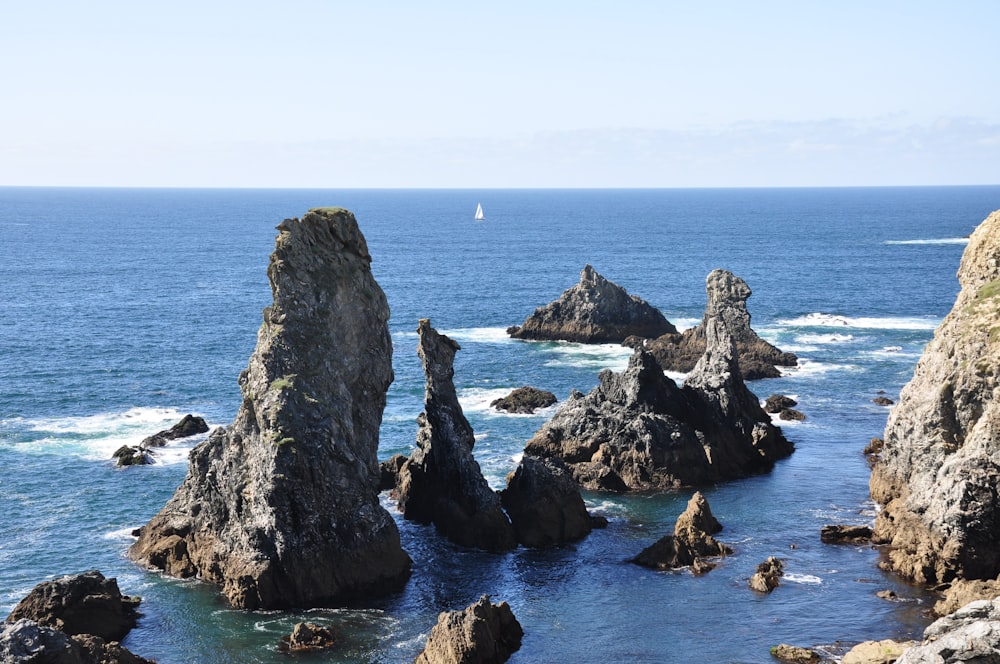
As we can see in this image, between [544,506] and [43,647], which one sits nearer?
[43,647]

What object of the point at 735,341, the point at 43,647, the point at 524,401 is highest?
the point at 735,341

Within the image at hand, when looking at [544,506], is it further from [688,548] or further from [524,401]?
[524,401]

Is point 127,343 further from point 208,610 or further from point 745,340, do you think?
point 208,610

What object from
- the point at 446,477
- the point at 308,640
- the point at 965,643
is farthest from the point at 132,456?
the point at 965,643

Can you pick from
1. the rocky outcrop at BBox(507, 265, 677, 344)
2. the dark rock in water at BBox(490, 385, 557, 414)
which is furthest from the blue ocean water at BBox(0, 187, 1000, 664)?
the rocky outcrop at BBox(507, 265, 677, 344)

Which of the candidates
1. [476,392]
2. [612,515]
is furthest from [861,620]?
[476,392]

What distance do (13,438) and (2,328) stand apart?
5362cm

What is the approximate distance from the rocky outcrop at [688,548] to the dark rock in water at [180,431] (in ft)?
128

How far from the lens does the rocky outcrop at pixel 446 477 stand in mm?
65750

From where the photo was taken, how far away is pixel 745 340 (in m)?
113

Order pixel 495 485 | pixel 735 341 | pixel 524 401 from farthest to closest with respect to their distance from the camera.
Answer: pixel 735 341, pixel 524 401, pixel 495 485

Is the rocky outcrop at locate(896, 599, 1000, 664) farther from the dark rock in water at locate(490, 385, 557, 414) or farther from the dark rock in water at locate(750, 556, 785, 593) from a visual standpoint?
the dark rock in water at locate(490, 385, 557, 414)

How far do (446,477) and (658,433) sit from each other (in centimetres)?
1676

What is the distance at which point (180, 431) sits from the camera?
3410 inches
